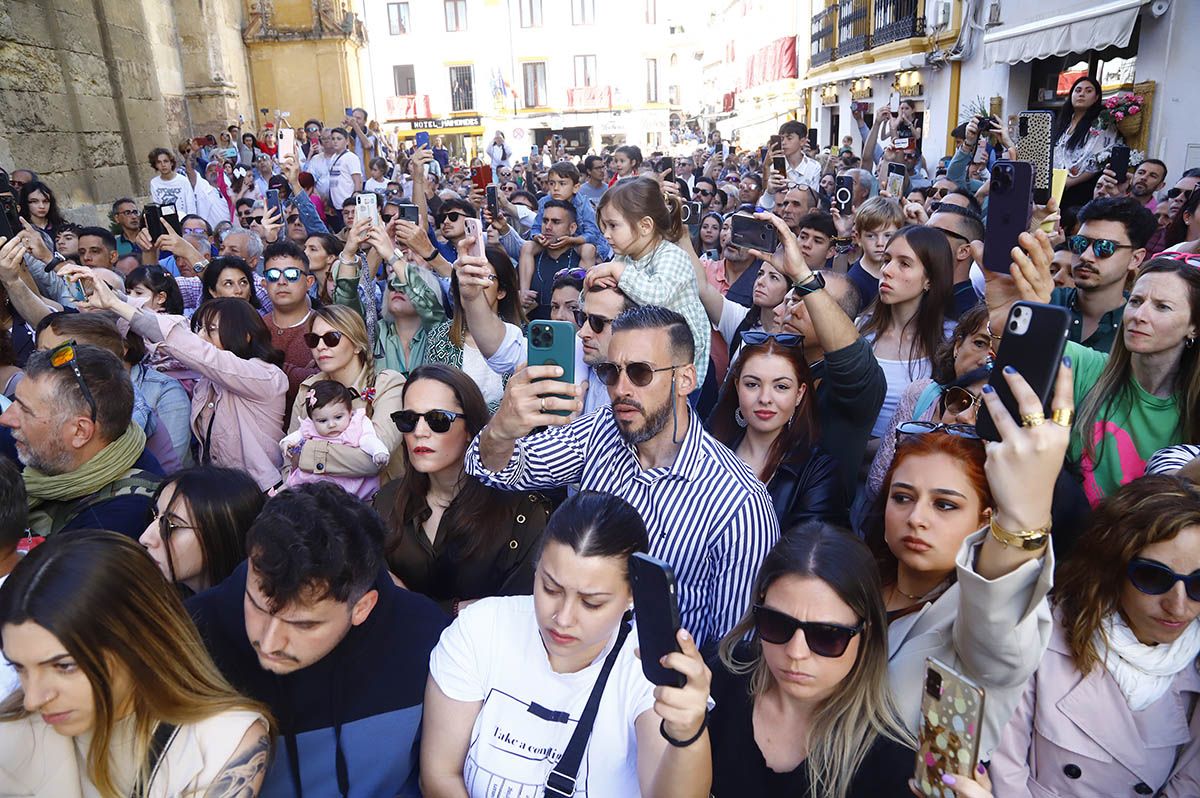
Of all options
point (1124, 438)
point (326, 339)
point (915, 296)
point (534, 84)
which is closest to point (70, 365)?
point (326, 339)

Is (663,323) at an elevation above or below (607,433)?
above

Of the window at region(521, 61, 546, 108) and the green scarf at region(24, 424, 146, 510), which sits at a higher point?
the window at region(521, 61, 546, 108)

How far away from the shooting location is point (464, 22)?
43031mm

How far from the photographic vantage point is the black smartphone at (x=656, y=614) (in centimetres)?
156

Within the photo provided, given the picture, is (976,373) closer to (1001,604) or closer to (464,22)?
(1001,604)

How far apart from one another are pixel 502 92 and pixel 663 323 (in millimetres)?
44536

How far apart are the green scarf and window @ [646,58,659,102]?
155 feet

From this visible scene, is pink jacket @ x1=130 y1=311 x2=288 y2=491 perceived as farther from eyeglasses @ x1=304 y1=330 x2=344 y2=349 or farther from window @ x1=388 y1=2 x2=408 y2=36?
window @ x1=388 y1=2 x2=408 y2=36

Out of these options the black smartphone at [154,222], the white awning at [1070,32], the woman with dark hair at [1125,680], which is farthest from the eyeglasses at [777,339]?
the white awning at [1070,32]

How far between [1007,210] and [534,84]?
46171 mm

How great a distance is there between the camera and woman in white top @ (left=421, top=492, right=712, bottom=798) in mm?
1973

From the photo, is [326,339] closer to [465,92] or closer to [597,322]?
[597,322]

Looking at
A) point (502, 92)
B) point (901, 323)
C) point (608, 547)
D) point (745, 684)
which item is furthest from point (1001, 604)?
point (502, 92)

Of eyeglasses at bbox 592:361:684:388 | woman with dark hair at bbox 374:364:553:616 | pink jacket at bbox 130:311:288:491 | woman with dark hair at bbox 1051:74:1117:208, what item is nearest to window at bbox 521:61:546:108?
woman with dark hair at bbox 1051:74:1117:208
